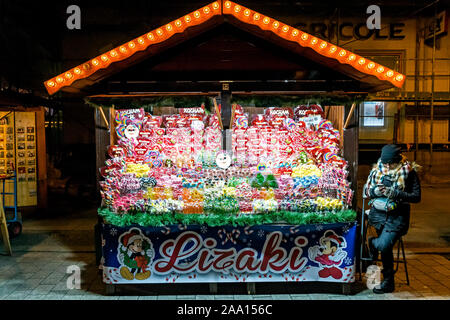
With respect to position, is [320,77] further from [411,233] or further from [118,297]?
[411,233]

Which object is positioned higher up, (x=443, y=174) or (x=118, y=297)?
(x=443, y=174)

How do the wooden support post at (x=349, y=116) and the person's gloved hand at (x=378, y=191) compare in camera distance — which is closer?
the person's gloved hand at (x=378, y=191)

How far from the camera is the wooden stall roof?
430 centimetres

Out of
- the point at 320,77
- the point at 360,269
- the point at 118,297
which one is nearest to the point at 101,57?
the point at 320,77

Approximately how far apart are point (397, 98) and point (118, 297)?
11448 mm

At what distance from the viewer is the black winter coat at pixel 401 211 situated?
4.37 meters

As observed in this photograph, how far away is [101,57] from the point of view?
437 cm

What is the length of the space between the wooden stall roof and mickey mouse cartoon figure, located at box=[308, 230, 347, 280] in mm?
2087

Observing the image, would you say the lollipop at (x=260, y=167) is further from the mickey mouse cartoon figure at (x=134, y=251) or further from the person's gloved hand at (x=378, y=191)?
the mickey mouse cartoon figure at (x=134, y=251)

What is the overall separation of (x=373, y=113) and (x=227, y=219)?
11.1 meters

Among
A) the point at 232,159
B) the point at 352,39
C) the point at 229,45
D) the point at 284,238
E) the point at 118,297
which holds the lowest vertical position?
the point at 118,297

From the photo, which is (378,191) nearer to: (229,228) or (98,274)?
(229,228)

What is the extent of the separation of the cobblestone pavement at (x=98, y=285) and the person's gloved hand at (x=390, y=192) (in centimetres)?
133

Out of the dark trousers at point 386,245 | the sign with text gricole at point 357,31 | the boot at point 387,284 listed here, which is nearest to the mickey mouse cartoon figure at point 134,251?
the dark trousers at point 386,245
